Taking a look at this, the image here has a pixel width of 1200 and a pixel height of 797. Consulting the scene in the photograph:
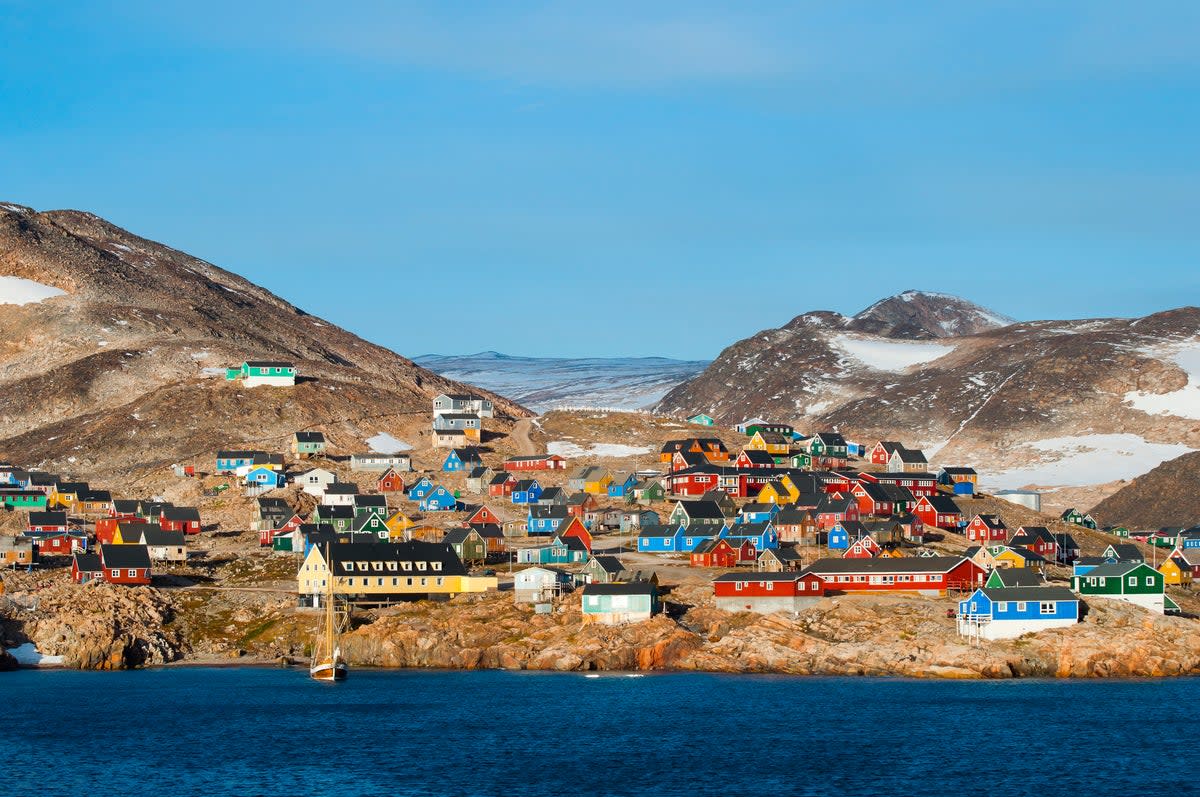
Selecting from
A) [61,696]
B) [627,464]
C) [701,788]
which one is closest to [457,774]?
[701,788]

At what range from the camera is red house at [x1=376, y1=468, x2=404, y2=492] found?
16412 cm

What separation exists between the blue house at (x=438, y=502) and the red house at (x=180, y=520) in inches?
859

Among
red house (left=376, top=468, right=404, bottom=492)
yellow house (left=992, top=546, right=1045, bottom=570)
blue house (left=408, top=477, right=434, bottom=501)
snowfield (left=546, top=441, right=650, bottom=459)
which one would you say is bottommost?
yellow house (left=992, top=546, right=1045, bottom=570)

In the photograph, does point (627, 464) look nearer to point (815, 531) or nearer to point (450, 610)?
point (815, 531)

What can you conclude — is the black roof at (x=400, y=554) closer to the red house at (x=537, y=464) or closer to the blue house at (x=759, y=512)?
the blue house at (x=759, y=512)

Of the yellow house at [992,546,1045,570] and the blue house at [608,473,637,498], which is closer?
the yellow house at [992,546,1045,570]

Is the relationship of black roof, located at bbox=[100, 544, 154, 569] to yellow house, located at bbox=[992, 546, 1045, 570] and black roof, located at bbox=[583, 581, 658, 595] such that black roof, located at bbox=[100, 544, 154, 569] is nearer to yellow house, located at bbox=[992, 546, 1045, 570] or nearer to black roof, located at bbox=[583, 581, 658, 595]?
black roof, located at bbox=[583, 581, 658, 595]

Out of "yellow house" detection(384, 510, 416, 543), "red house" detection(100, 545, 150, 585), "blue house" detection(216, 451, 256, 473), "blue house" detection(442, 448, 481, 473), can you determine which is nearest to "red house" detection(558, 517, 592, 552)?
"yellow house" detection(384, 510, 416, 543)

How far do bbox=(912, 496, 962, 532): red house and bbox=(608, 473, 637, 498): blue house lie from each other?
28224mm

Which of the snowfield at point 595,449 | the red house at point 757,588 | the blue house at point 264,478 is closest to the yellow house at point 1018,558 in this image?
the red house at point 757,588

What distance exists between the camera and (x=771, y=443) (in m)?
193

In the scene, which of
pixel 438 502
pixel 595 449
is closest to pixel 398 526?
pixel 438 502

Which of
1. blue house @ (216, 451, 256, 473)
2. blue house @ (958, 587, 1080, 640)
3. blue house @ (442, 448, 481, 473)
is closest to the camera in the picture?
blue house @ (958, 587, 1080, 640)

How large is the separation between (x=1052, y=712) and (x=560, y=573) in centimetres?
4039
